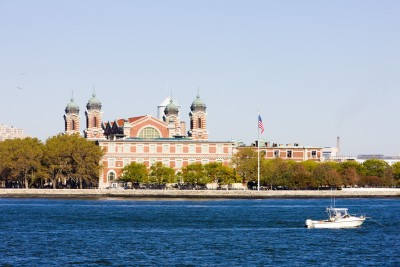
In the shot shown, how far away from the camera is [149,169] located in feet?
500

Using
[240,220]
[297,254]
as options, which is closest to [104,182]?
[240,220]

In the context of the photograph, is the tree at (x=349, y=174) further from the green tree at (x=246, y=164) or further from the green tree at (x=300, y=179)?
the green tree at (x=246, y=164)

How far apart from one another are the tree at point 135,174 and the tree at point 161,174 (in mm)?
1077

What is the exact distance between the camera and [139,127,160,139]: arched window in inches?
6403

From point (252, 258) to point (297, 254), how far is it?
341 cm

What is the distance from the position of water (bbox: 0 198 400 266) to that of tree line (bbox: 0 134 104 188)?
38.1 meters

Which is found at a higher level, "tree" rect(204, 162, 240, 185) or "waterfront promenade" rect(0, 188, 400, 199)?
"tree" rect(204, 162, 240, 185)

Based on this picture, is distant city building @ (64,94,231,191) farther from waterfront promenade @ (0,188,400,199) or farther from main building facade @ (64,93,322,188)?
waterfront promenade @ (0,188,400,199)

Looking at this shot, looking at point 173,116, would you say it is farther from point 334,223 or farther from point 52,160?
point 334,223

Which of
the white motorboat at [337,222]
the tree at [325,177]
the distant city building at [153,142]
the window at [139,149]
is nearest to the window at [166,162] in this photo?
the distant city building at [153,142]

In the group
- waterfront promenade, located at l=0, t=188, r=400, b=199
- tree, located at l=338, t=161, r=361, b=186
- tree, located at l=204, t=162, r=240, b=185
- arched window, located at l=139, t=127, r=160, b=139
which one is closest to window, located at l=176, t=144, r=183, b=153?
arched window, located at l=139, t=127, r=160, b=139

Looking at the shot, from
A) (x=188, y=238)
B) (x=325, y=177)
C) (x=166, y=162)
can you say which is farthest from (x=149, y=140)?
(x=188, y=238)

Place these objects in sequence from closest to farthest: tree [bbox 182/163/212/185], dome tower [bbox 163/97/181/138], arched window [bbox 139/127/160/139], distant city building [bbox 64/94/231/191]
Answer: tree [bbox 182/163/212/185], distant city building [bbox 64/94/231/191], arched window [bbox 139/127/160/139], dome tower [bbox 163/97/181/138]

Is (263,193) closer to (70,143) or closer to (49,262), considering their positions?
(70,143)
